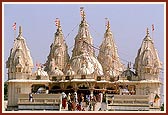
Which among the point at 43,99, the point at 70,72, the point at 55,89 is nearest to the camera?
the point at 43,99

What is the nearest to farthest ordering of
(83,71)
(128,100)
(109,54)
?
1. (128,100)
2. (83,71)
3. (109,54)

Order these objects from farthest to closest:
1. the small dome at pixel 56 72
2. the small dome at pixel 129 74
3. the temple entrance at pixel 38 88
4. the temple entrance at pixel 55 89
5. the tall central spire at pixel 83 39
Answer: the tall central spire at pixel 83 39
the small dome at pixel 56 72
the temple entrance at pixel 38 88
the small dome at pixel 129 74
the temple entrance at pixel 55 89

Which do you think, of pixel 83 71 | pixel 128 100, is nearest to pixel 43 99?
pixel 128 100

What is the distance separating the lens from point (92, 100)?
81.0 ft

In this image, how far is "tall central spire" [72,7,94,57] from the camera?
35.0 metres

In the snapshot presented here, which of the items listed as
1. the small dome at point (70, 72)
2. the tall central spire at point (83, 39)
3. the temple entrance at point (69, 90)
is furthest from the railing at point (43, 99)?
the tall central spire at point (83, 39)

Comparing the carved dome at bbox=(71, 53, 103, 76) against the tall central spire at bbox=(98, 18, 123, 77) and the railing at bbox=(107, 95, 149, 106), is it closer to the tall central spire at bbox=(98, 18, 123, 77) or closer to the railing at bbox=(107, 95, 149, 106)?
the tall central spire at bbox=(98, 18, 123, 77)

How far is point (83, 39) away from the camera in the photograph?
35.5 m

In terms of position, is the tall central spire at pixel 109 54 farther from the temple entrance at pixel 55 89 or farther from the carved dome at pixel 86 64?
the temple entrance at pixel 55 89

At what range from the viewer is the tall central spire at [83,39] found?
35.0m

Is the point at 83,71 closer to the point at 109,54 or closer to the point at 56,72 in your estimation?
the point at 56,72

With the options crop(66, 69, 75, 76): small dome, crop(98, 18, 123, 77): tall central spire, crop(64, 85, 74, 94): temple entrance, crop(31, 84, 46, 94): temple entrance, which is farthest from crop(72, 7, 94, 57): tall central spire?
crop(64, 85, 74, 94): temple entrance

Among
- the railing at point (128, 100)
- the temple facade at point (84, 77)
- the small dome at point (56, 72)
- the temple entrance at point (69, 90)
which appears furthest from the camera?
the small dome at point (56, 72)

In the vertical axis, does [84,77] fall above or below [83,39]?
below
